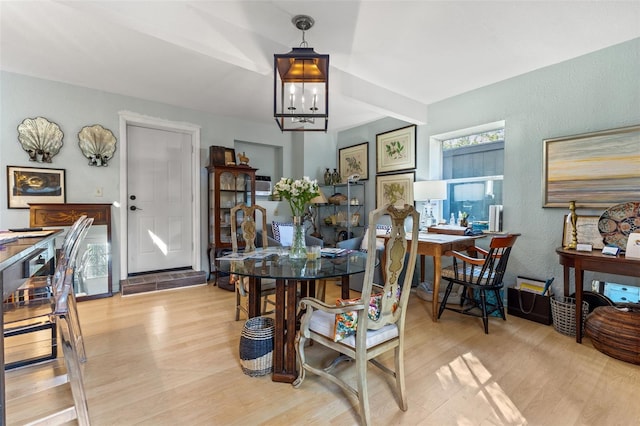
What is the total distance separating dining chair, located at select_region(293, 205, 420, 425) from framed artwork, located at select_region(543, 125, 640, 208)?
7.24 feet

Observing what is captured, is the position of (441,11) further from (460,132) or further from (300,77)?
(460,132)

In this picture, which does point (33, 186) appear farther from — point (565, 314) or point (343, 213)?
point (565, 314)

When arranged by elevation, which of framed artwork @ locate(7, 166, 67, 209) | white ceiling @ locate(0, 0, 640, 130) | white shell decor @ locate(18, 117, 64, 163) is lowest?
framed artwork @ locate(7, 166, 67, 209)

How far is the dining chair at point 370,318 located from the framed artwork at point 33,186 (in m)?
3.40

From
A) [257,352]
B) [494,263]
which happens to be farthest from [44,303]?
[494,263]

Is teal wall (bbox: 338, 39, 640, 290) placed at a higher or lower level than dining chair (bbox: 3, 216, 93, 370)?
higher

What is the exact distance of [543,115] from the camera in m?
2.94

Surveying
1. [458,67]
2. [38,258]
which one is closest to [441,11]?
[458,67]

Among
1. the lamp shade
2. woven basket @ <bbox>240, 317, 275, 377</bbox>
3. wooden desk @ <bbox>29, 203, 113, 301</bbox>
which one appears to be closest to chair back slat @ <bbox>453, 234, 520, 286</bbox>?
the lamp shade

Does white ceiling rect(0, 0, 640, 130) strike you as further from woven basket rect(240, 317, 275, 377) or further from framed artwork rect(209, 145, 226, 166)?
woven basket rect(240, 317, 275, 377)

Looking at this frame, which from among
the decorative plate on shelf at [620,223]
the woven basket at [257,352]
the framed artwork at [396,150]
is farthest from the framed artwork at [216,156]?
the decorative plate on shelf at [620,223]

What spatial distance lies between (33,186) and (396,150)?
449 centimetres

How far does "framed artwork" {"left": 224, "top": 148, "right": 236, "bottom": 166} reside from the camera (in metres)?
4.34

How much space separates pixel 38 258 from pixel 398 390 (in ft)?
8.01
